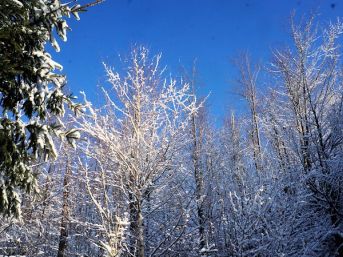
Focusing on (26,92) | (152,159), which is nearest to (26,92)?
(26,92)

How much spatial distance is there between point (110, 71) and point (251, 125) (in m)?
14.5

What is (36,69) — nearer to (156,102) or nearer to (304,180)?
(156,102)

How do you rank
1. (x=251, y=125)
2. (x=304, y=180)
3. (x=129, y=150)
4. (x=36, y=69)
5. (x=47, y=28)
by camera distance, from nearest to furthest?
(x=36, y=69) → (x=47, y=28) → (x=129, y=150) → (x=304, y=180) → (x=251, y=125)

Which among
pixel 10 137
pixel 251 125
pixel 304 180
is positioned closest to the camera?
pixel 10 137

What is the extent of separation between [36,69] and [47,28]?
0.76m

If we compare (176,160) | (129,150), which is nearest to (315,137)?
(176,160)

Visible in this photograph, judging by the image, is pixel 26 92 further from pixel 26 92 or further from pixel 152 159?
pixel 152 159

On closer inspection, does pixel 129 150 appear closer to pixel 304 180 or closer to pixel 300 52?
pixel 304 180

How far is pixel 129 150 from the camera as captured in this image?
21.1 ft

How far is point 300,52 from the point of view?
1032 centimetres

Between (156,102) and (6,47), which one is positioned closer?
(6,47)

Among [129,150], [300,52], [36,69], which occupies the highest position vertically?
[300,52]

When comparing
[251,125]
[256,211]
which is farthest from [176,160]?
[251,125]

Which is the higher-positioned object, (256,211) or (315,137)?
(315,137)
